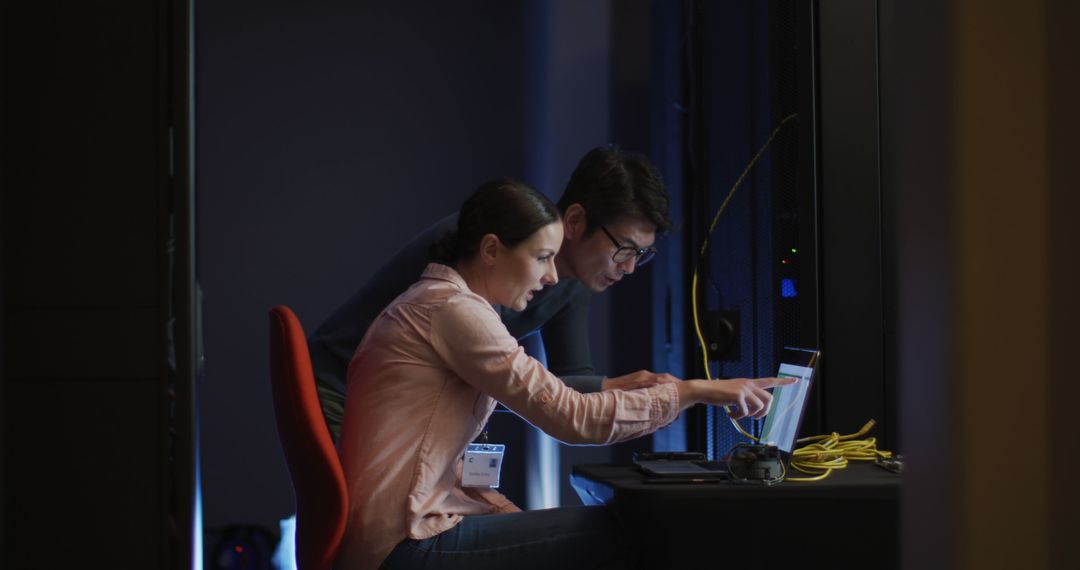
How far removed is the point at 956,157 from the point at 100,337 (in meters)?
1.71

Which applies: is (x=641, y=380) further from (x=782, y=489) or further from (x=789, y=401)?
(x=782, y=489)

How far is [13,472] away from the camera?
6.63 feet

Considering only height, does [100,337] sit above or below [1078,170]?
below

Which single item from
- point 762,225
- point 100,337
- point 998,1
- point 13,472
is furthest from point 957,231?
point 13,472

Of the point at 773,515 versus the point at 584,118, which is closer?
the point at 773,515

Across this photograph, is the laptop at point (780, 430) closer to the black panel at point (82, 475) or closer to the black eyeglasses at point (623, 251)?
the black eyeglasses at point (623, 251)

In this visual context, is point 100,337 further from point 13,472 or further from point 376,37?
point 376,37

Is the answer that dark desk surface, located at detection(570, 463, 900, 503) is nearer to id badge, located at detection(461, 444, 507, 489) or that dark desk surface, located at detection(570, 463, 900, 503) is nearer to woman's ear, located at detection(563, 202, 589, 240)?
id badge, located at detection(461, 444, 507, 489)

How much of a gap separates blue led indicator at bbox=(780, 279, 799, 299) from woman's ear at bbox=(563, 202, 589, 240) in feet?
1.35

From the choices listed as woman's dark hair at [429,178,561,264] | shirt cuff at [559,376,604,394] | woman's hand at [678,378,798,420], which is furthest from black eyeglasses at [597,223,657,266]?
woman's hand at [678,378,798,420]

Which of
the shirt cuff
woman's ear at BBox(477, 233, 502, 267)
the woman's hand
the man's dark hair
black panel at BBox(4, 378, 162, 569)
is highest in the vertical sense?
the man's dark hair

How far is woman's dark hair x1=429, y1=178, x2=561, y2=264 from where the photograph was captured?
171 cm

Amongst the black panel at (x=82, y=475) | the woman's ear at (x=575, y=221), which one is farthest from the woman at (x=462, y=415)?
the black panel at (x=82, y=475)

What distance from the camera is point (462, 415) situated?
63.3 inches
